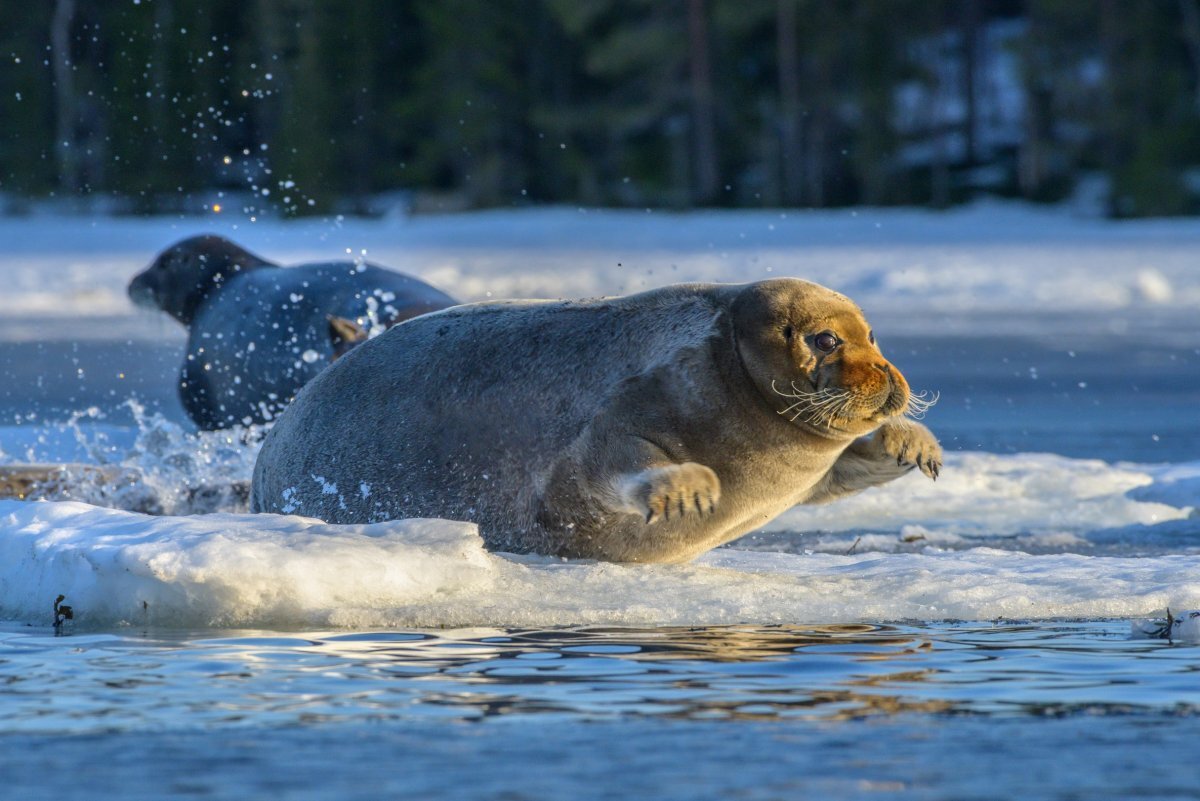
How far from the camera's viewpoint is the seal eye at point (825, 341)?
600cm

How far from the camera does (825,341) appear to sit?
6.00m

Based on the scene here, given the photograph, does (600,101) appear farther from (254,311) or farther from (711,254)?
(254,311)

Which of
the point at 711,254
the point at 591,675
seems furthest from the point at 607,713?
the point at 711,254

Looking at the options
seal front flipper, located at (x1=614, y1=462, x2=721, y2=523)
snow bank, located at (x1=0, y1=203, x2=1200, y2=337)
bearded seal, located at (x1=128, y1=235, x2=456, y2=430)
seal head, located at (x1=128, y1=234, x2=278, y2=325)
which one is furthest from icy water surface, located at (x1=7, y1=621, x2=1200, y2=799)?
snow bank, located at (x1=0, y1=203, x2=1200, y2=337)

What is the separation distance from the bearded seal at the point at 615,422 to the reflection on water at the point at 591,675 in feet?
2.21

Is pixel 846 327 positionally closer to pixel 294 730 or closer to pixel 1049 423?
pixel 294 730

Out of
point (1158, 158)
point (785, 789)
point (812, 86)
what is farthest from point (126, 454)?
point (812, 86)

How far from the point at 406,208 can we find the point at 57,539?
118ft

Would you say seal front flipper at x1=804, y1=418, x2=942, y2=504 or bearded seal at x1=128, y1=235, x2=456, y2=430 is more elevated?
bearded seal at x1=128, y1=235, x2=456, y2=430

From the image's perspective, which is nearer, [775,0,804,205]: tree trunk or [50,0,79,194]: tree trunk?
[775,0,804,205]: tree trunk

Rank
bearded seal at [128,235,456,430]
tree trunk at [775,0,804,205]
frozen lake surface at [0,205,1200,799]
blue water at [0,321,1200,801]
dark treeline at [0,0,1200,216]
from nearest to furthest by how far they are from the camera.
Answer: blue water at [0,321,1200,801]
frozen lake surface at [0,205,1200,799]
bearded seal at [128,235,456,430]
dark treeline at [0,0,1200,216]
tree trunk at [775,0,804,205]

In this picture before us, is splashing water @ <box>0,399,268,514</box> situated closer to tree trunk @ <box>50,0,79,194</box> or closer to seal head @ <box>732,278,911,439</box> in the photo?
seal head @ <box>732,278,911,439</box>

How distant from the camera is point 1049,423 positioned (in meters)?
12.2

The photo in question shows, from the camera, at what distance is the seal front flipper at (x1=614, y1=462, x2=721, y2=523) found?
5641mm
